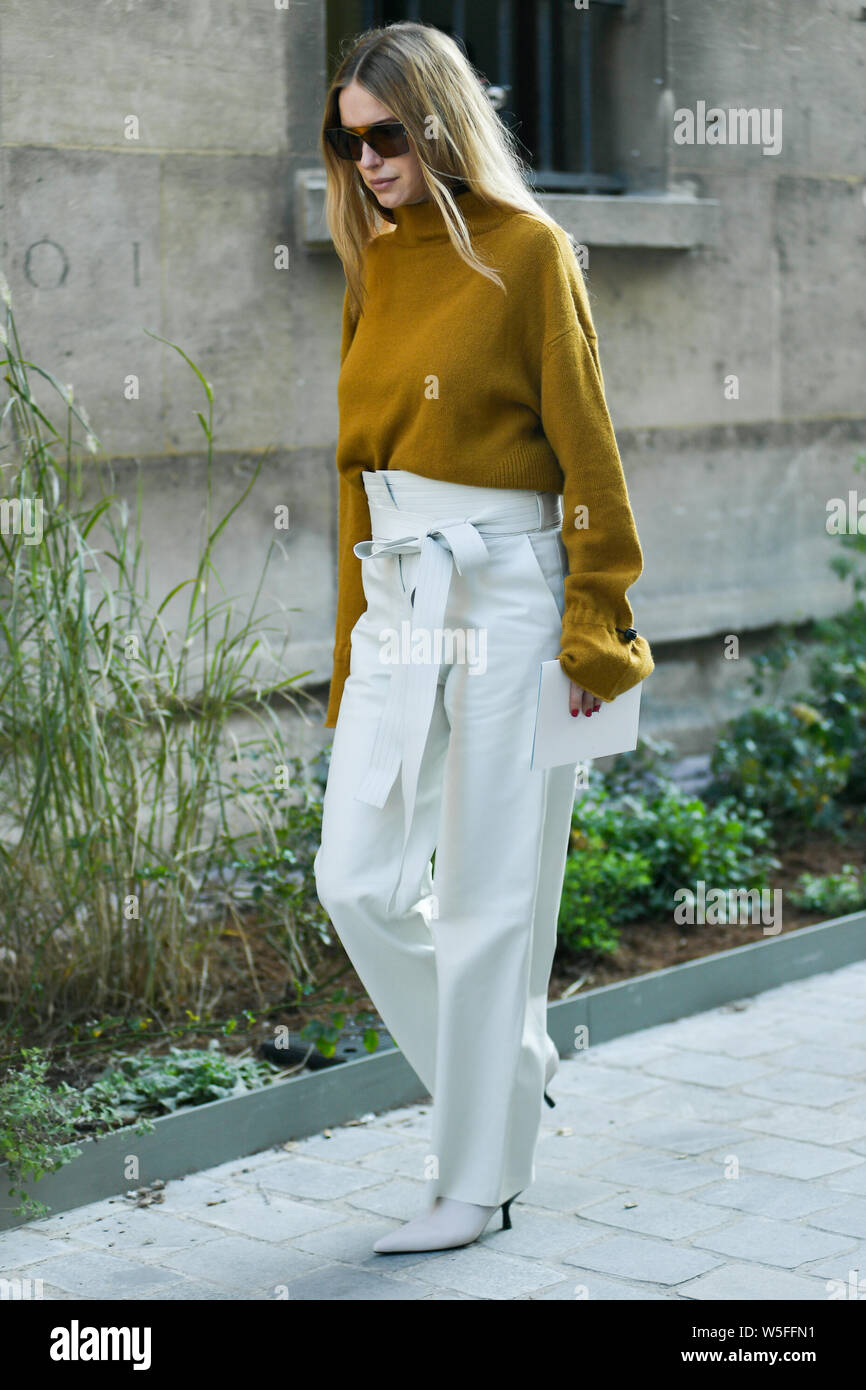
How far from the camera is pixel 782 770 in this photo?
6.38 metres

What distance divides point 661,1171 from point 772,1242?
45 cm

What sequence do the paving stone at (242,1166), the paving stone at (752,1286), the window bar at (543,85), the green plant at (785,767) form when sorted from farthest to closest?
the window bar at (543,85) < the green plant at (785,767) < the paving stone at (242,1166) < the paving stone at (752,1286)

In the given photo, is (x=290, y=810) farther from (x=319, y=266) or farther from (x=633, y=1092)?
(x=319, y=266)

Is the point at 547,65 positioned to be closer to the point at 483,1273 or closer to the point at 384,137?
the point at 384,137

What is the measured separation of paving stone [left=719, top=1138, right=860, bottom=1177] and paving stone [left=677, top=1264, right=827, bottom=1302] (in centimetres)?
54

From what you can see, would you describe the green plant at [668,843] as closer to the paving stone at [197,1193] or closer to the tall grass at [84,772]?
the tall grass at [84,772]

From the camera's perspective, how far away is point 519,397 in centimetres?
314

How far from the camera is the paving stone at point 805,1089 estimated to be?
405cm

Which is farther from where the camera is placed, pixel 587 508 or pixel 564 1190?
pixel 564 1190

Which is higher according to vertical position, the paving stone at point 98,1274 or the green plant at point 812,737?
the green plant at point 812,737

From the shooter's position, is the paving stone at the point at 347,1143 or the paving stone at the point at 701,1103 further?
the paving stone at the point at 701,1103

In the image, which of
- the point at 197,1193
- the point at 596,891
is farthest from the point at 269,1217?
Answer: the point at 596,891

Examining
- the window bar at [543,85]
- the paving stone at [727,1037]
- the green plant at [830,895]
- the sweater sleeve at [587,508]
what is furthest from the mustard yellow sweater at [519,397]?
the window bar at [543,85]

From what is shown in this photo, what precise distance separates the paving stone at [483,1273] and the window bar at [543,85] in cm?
468
